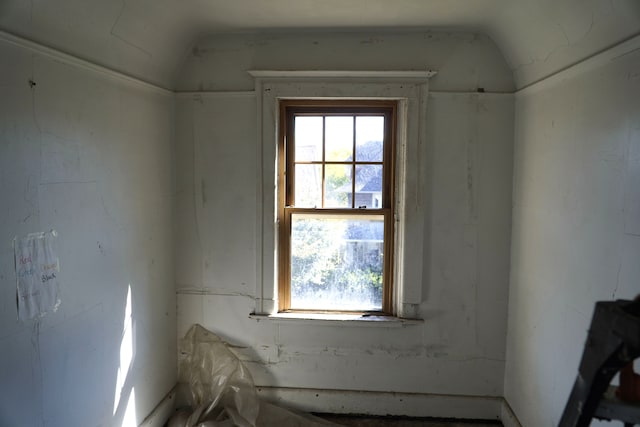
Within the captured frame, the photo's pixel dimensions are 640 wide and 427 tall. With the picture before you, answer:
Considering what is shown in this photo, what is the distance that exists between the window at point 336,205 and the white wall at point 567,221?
865 mm

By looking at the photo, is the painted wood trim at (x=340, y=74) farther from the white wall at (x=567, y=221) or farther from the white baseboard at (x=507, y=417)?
the white baseboard at (x=507, y=417)

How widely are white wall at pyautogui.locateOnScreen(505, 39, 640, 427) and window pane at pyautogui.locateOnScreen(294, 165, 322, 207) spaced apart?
4.42ft

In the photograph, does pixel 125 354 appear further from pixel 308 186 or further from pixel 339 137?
pixel 339 137

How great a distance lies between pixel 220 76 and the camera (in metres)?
2.84

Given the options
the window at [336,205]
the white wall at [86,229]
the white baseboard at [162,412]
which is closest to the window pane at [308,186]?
the window at [336,205]

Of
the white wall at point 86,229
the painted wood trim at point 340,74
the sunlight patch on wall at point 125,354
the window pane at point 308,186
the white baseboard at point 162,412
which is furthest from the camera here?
the window pane at point 308,186

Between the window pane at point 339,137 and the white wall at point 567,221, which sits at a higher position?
the window pane at point 339,137

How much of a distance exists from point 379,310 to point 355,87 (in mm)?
1600

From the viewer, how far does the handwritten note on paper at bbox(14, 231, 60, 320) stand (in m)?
1.60

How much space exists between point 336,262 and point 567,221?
1497 mm

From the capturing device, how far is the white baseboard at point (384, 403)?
2.86 metres

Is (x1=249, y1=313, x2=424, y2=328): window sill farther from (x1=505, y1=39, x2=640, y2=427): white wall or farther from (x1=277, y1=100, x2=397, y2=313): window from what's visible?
(x1=505, y1=39, x2=640, y2=427): white wall

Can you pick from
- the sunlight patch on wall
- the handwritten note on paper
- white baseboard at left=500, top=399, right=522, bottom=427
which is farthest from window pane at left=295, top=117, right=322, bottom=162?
white baseboard at left=500, top=399, right=522, bottom=427

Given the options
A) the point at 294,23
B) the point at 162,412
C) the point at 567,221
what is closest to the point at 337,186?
the point at 294,23
